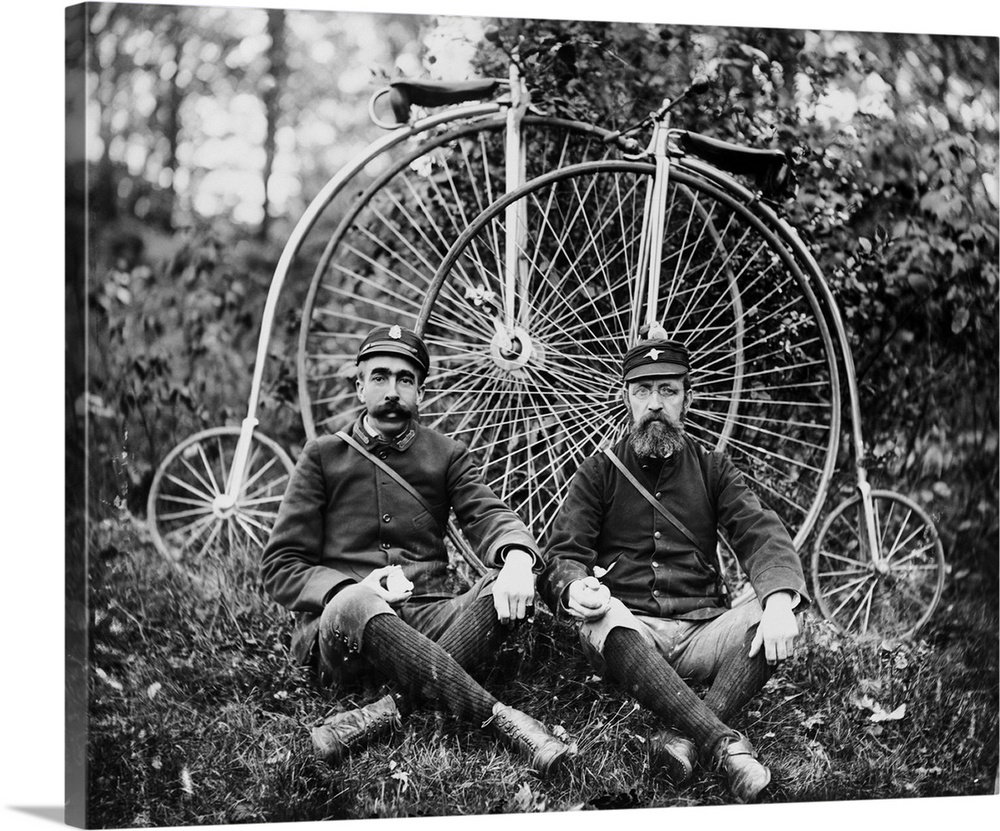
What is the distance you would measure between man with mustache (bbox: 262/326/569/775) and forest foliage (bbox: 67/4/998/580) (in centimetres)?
38

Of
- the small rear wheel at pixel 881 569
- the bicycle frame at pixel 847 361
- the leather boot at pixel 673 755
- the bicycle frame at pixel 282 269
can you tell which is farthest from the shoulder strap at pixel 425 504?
the bicycle frame at pixel 847 361

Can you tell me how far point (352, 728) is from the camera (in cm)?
762

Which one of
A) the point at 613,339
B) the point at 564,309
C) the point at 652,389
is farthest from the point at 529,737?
the point at 564,309

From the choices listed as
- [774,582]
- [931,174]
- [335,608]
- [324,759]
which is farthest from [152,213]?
[931,174]

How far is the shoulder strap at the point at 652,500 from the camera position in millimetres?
8039

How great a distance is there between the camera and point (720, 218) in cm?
841

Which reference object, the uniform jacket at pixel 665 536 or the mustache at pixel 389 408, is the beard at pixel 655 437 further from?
the mustache at pixel 389 408

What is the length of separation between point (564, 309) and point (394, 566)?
1.47m

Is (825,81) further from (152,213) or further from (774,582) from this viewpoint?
(152,213)

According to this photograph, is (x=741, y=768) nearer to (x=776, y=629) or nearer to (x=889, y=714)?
(x=776, y=629)

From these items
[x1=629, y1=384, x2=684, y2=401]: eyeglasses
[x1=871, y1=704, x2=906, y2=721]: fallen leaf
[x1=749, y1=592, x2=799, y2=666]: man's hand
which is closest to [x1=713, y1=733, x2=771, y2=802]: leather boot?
[x1=749, y1=592, x2=799, y2=666]: man's hand

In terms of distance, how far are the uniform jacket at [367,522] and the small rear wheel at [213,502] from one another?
100mm

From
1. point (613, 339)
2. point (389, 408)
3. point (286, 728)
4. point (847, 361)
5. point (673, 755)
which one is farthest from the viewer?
point (847, 361)

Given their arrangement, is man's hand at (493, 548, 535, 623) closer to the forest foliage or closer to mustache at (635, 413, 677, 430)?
mustache at (635, 413, 677, 430)
